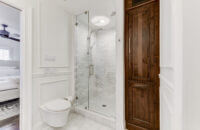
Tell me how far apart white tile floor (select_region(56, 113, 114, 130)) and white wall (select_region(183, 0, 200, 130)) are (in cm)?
164

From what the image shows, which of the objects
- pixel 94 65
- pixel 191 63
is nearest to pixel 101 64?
pixel 94 65

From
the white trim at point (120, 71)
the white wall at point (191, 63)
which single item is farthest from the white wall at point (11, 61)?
the white wall at point (191, 63)

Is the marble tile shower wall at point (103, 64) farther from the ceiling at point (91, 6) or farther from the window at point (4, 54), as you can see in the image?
the window at point (4, 54)

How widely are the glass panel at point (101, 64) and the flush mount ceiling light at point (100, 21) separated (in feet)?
0.70

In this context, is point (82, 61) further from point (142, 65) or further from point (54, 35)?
point (142, 65)

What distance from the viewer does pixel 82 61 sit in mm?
2676

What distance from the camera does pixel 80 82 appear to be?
259cm

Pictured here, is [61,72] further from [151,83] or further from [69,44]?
[151,83]

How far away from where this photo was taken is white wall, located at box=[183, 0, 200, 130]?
0.42m

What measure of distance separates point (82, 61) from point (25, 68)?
4.36ft

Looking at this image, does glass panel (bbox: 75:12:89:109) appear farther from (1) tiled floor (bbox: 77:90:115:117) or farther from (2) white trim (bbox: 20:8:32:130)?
(2) white trim (bbox: 20:8:32:130)

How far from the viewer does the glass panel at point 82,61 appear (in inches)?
98.0

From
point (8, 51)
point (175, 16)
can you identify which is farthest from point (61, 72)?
point (8, 51)

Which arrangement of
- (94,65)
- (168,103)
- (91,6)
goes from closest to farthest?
(168,103), (91,6), (94,65)
